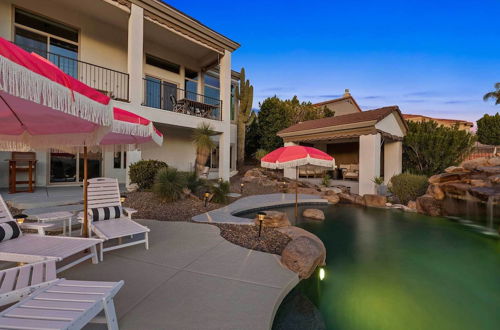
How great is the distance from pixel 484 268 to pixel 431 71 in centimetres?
1645

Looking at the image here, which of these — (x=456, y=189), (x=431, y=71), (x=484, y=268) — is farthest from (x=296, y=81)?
(x=484, y=268)

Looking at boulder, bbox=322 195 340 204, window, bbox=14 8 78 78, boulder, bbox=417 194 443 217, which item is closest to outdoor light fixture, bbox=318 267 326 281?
boulder, bbox=322 195 340 204

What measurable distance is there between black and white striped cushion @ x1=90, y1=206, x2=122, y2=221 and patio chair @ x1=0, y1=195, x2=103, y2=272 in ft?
2.97

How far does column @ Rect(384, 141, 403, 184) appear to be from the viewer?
14711mm

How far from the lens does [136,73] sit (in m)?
9.34

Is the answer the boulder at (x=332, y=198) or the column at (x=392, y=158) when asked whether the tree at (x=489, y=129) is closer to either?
the column at (x=392, y=158)

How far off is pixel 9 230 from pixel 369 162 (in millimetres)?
13849

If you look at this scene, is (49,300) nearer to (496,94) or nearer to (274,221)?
(274,221)

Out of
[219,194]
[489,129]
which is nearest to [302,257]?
[219,194]

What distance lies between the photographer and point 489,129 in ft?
81.2

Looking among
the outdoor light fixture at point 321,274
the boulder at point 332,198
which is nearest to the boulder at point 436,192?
the boulder at point 332,198

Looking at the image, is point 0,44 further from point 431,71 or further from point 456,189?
point 431,71

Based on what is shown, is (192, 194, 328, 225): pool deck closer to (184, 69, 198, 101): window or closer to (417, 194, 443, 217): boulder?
(417, 194, 443, 217): boulder

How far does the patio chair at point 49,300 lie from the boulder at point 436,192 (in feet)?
41.6
